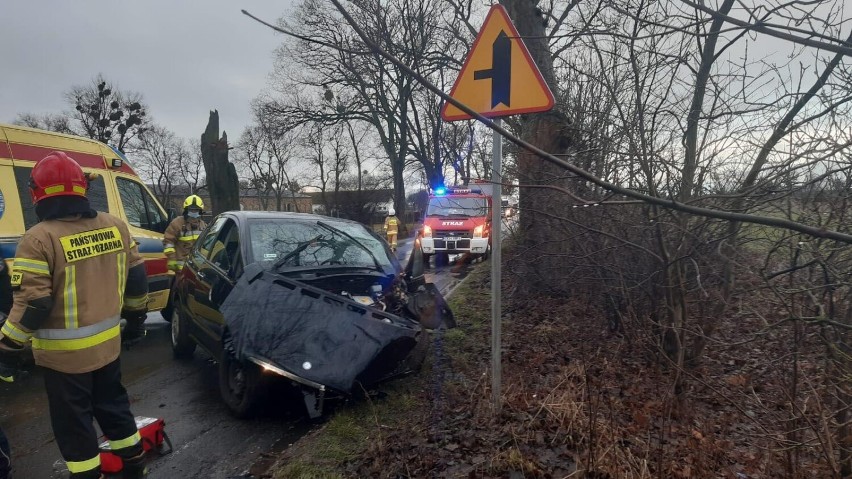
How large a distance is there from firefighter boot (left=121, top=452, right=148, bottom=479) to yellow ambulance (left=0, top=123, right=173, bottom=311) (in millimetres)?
3220

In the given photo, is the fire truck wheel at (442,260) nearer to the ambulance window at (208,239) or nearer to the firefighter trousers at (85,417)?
the ambulance window at (208,239)

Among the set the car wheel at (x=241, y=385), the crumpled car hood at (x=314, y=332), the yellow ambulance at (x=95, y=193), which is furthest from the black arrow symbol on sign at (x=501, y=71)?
the yellow ambulance at (x=95, y=193)

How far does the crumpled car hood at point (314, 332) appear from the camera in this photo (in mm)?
3840

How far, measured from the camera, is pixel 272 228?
5.35 m

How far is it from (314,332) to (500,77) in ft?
7.35

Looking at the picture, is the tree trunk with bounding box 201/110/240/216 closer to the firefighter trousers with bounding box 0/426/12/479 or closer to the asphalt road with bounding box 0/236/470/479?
the asphalt road with bounding box 0/236/470/479

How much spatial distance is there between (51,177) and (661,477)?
3.59 meters

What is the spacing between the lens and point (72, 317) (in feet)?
9.99

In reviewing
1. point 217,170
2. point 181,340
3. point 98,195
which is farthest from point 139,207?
point 217,170

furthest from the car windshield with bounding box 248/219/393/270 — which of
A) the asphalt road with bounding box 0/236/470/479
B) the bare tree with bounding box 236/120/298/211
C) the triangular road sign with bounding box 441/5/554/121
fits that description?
the bare tree with bounding box 236/120/298/211

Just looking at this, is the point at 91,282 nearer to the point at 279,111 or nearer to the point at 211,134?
the point at 211,134

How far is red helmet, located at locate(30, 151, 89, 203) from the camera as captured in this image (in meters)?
3.04

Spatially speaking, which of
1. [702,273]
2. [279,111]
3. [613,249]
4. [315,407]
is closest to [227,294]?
[315,407]

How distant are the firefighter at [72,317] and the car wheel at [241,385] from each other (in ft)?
3.21
